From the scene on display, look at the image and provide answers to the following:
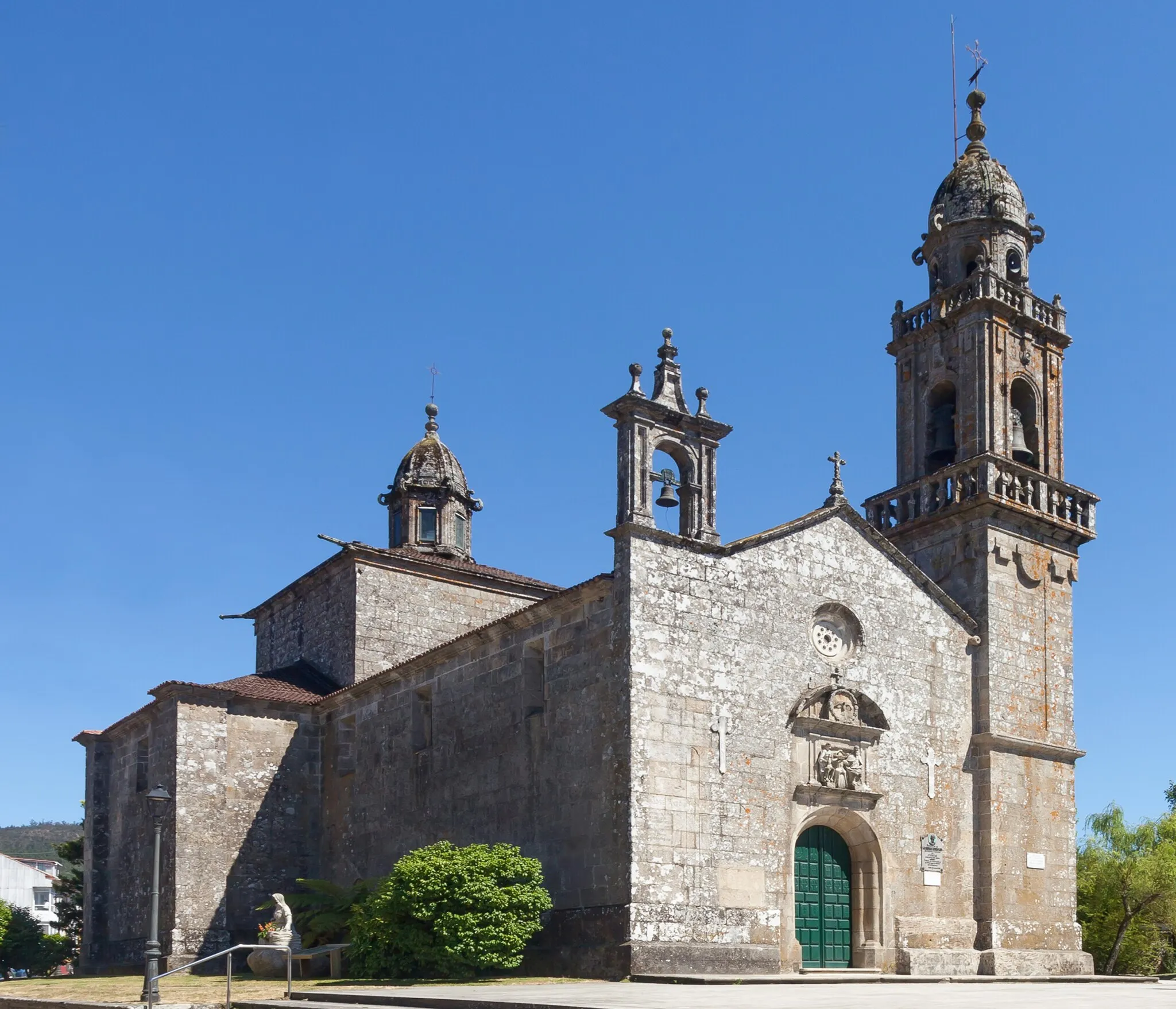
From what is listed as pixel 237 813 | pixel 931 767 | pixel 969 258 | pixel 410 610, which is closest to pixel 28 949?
pixel 237 813

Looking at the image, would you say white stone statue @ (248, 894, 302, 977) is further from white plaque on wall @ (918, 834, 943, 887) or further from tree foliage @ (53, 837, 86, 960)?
tree foliage @ (53, 837, 86, 960)

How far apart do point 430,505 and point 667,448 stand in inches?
587

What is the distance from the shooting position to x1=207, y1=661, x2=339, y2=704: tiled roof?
101 feet

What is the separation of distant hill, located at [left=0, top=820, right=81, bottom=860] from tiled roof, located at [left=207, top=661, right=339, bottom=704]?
342 feet

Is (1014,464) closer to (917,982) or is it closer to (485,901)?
(917,982)

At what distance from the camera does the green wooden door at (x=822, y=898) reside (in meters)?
23.7

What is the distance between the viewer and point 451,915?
21125mm

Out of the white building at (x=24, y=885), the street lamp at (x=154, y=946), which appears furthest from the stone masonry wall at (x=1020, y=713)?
the white building at (x=24, y=885)

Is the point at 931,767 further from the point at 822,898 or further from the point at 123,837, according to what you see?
the point at 123,837

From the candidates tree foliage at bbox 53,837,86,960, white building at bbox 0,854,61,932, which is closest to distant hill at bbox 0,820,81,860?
white building at bbox 0,854,61,932

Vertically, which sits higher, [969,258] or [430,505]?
[969,258]

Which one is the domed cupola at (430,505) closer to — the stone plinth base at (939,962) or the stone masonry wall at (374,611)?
the stone masonry wall at (374,611)

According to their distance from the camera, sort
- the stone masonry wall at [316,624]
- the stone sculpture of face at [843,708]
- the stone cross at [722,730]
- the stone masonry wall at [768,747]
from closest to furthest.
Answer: the stone masonry wall at [768,747]
the stone cross at [722,730]
the stone sculpture of face at [843,708]
the stone masonry wall at [316,624]

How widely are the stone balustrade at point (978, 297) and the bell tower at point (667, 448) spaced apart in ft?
26.0
